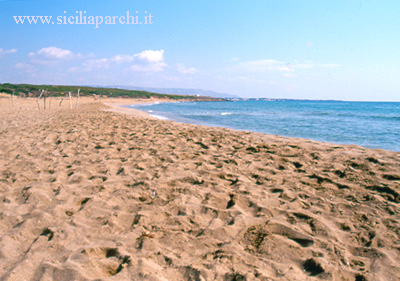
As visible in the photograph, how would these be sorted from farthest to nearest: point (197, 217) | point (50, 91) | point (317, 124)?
Answer: 1. point (50, 91)
2. point (317, 124)
3. point (197, 217)

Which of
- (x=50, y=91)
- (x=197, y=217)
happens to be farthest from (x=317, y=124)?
(x=50, y=91)

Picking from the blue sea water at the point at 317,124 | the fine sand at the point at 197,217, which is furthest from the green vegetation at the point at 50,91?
the fine sand at the point at 197,217

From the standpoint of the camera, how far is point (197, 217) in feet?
9.84

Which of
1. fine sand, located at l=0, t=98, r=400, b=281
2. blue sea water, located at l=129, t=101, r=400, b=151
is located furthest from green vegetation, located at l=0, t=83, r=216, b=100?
fine sand, located at l=0, t=98, r=400, b=281

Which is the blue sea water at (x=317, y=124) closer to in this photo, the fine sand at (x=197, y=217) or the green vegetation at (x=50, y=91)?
the fine sand at (x=197, y=217)

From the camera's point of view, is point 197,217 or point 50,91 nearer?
point 197,217

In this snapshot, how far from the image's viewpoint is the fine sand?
2.21 m

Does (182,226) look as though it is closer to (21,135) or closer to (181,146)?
(181,146)

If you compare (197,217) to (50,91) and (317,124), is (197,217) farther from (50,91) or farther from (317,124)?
(50,91)

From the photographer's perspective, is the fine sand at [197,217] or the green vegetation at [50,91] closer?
the fine sand at [197,217]

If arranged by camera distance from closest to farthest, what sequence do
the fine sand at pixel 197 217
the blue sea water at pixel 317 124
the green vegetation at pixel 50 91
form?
the fine sand at pixel 197 217, the blue sea water at pixel 317 124, the green vegetation at pixel 50 91

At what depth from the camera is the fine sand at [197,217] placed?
2205mm

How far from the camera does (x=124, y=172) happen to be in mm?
4398

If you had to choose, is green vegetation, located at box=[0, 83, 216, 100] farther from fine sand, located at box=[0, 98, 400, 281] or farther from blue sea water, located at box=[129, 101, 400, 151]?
fine sand, located at box=[0, 98, 400, 281]
